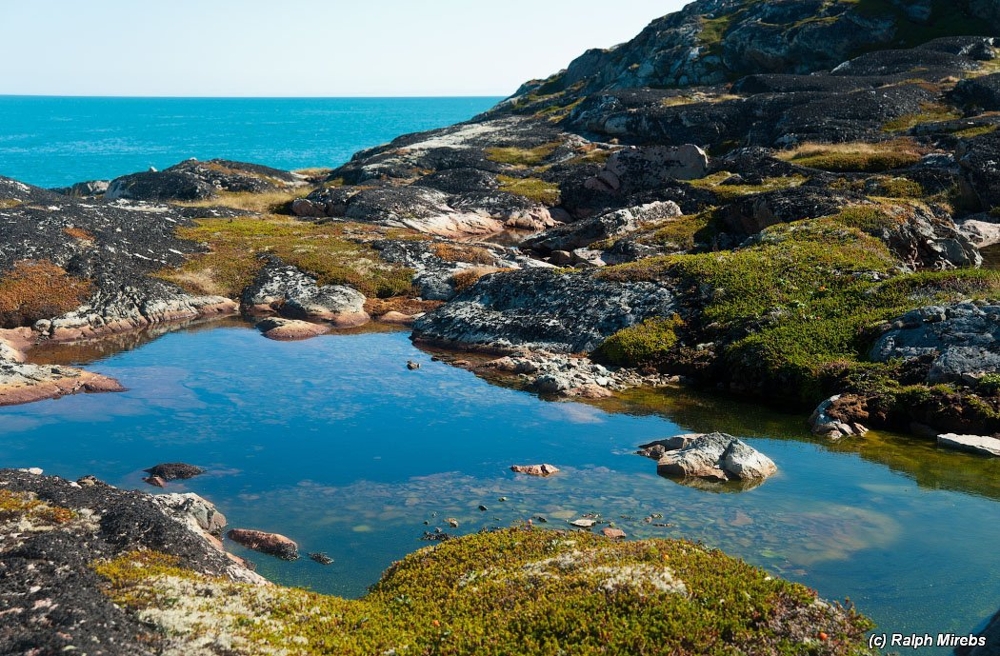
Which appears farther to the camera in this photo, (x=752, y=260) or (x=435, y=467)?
(x=752, y=260)

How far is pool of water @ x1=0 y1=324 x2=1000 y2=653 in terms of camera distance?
759 inches

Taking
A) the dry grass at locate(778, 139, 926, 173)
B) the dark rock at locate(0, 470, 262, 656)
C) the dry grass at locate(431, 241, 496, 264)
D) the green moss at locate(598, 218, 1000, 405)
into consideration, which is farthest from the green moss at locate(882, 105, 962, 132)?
the dark rock at locate(0, 470, 262, 656)

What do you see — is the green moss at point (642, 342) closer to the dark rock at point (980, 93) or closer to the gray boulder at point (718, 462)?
the gray boulder at point (718, 462)

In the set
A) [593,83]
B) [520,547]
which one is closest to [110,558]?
[520,547]

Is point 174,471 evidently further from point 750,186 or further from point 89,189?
point 89,189

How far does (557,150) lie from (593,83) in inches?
2353

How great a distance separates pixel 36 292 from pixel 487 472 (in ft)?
102

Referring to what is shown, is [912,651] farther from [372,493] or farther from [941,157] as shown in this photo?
[941,157]

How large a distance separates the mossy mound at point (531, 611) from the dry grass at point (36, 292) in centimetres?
3180

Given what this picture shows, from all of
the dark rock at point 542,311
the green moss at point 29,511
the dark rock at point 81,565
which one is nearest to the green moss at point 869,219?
the dark rock at point 542,311

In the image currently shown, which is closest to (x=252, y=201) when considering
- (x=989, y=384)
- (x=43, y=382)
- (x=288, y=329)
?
Answer: (x=288, y=329)

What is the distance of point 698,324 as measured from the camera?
122 ft

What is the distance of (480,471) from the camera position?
25.5m

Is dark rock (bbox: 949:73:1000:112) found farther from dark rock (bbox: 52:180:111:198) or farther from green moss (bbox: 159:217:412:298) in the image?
dark rock (bbox: 52:180:111:198)
